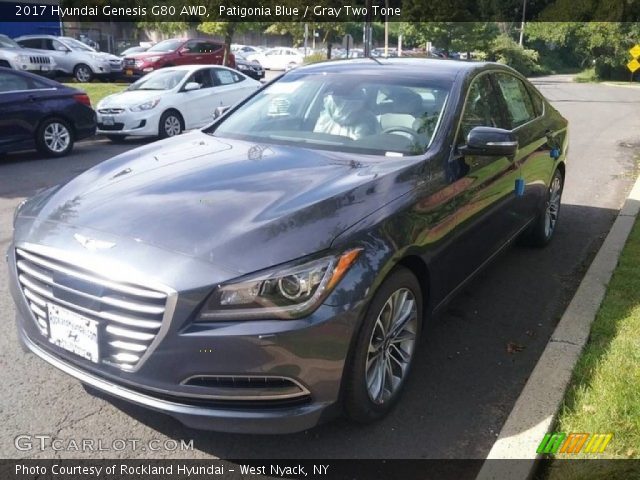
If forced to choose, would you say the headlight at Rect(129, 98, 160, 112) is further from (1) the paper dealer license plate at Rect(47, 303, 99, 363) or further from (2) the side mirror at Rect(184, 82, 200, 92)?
(1) the paper dealer license plate at Rect(47, 303, 99, 363)

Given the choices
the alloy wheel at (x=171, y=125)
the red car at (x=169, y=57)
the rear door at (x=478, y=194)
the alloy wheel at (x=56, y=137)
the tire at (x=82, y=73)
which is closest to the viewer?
the rear door at (x=478, y=194)

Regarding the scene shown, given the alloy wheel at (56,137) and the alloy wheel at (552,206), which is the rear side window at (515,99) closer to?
the alloy wheel at (552,206)

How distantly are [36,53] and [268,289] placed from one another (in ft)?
66.6

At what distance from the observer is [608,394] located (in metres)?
3.22

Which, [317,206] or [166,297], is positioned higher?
[317,206]

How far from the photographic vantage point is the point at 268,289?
252 centimetres

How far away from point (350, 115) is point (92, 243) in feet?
6.64

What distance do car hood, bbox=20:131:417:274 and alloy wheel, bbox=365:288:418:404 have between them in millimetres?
507

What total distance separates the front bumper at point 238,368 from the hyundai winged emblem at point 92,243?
0.30m

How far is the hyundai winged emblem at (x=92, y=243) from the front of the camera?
263 cm

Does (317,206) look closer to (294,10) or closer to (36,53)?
(36,53)

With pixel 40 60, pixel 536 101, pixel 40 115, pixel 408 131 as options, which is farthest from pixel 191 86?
pixel 40 60

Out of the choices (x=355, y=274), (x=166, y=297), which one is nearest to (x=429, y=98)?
(x=355, y=274)

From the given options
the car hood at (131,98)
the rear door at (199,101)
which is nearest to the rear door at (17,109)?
the car hood at (131,98)
